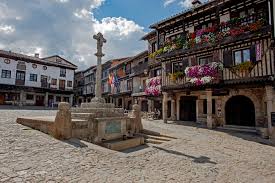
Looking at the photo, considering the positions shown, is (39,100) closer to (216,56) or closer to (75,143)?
(216,56)

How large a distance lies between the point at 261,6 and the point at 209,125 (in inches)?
357

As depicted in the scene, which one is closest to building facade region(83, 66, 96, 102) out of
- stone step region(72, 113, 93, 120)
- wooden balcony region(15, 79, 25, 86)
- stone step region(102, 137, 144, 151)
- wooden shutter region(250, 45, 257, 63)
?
wooden balcony region(15, 79, 25, 86)

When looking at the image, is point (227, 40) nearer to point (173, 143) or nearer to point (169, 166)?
point (173, 143)

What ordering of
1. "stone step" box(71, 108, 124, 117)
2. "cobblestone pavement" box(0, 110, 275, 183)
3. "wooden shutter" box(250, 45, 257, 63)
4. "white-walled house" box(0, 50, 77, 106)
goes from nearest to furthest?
"cobblestone pavement" box(0, 110, 275, 183), "stone step" box(71, 108, 124, 117), "wooden shutter" box(250, 45, 257, 63), "white-walled house" box(0, 50, 77, 106)

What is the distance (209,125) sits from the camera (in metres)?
14.0

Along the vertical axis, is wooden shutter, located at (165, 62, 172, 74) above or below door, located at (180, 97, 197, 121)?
above

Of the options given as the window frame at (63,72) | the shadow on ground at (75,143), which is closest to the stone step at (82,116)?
the shadow on ground at (75,143)

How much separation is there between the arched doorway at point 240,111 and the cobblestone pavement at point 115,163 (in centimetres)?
693

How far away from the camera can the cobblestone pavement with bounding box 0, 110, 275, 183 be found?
14.6 feet

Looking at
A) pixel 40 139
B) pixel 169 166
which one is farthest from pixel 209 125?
pixel 40 139

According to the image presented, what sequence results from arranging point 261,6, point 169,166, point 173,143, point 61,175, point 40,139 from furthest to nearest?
point 261,6 → point 173,143 → point 40,139 → point 169,166 → point 61,175

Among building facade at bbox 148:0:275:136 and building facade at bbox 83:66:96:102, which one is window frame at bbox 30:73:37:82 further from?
building facade at bbox 148:0:275:136

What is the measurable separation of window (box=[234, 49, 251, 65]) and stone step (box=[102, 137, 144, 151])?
922 centimetres

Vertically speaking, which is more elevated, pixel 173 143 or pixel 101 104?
pixel 101 104
